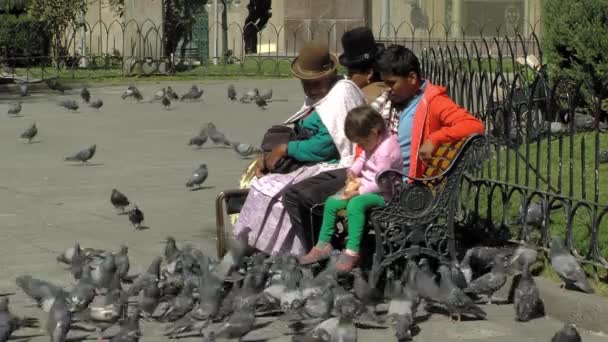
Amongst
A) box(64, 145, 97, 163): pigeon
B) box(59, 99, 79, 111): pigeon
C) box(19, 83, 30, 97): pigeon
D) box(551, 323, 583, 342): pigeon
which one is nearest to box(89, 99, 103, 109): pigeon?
box(59, 99, 79, 111): pigeon

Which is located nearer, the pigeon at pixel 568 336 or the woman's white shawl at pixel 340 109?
the pigeon at pixel 568 336

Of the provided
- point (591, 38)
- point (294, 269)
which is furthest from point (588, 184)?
point (294, 269)

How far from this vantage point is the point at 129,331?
6203mm

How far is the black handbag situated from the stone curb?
1.58 metres

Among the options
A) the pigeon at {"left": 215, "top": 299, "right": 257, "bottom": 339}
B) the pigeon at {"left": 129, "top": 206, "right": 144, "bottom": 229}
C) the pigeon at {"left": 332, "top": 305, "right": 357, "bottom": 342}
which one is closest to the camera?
the pigeon at {"left": 332, "top": 305, "right": 357, "bottom": 342}

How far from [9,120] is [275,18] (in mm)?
12423

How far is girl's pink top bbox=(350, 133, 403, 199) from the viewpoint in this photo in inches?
282

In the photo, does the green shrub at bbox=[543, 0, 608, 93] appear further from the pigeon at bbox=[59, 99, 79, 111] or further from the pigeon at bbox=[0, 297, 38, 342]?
the pigeon at bbox=[59, 99, 79, 111]

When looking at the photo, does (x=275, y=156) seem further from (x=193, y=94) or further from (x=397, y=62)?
(x=193, y=94)

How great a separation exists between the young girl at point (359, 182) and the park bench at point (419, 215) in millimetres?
75

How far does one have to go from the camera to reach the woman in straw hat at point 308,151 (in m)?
7.52

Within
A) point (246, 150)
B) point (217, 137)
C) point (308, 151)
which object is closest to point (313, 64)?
point (308, 151)

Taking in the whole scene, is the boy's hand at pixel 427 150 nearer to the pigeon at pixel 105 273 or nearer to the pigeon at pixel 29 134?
the pigeon at pixel 105 273

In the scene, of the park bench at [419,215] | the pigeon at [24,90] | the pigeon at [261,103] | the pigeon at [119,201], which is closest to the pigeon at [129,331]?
the park bench at [419,215]
